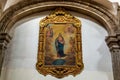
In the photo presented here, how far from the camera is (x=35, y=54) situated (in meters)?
4.97

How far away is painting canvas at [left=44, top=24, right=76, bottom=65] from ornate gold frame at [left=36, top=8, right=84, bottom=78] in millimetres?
82

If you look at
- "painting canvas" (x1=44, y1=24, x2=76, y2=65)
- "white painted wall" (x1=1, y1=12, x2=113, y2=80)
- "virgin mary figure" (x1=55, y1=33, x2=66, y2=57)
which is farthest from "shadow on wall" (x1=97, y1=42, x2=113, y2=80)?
"virgin mary figure" (x1=55, y1=33, x2=66, y2=57)

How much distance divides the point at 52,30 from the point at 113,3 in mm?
1665

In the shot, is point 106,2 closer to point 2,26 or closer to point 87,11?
point 87,11

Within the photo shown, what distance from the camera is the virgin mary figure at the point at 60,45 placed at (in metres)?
4.98

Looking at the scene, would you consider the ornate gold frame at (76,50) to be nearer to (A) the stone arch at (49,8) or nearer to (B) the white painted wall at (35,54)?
(B) the white painted wall at (35,54)

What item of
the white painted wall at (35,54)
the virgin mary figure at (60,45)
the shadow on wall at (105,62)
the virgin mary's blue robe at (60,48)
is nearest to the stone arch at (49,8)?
the white painted wall at (35,54)

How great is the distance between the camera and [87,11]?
17.6 feet

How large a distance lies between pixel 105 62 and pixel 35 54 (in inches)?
64.3

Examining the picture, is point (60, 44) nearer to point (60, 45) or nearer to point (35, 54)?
point (60, 45)

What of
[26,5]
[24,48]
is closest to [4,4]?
[26,5]

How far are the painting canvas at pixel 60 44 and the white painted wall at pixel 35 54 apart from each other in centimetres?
27

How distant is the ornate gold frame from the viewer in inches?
187

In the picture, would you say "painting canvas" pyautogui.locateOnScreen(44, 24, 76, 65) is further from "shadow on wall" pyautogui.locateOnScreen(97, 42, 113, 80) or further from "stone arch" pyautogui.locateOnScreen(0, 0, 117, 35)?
"shadow on wall" pyautogui.locateOnScreen(97, 42, 113, 80)
